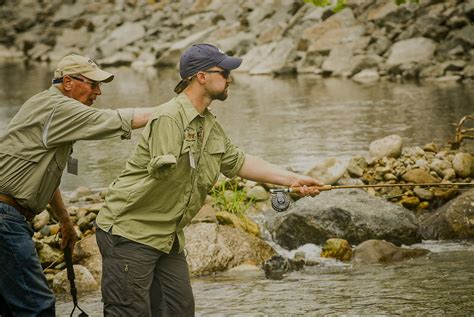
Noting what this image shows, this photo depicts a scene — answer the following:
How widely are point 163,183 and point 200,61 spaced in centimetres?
76

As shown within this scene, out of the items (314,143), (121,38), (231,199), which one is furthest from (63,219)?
(121,38)

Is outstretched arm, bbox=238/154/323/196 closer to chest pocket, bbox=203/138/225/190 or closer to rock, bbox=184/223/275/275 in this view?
chest pocket, bbox=203/138/225/190

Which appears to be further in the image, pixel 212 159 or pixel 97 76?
pixel 97 76

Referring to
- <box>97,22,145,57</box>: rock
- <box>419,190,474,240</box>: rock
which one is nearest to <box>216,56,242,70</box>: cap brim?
<box>419,190,474,240</box>: rock

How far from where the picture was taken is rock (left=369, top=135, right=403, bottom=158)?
13234 mm

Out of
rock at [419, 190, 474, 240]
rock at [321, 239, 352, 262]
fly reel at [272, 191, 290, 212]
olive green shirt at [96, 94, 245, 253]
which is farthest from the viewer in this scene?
rock at [419, 190, 474, 240]

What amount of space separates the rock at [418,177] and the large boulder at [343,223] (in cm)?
138

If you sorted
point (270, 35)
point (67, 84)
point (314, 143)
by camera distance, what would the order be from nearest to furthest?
point (67, 84) → point (314, 143) → point (270, 35)

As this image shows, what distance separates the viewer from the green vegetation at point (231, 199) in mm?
11078

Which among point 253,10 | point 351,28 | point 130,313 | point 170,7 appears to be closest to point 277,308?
point 130,313

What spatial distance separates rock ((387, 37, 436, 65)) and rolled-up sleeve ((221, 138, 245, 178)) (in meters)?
21.9

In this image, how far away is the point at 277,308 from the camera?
7.91 meters

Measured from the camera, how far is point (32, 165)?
5.50 m

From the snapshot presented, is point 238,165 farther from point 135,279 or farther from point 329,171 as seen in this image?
point 329,171
